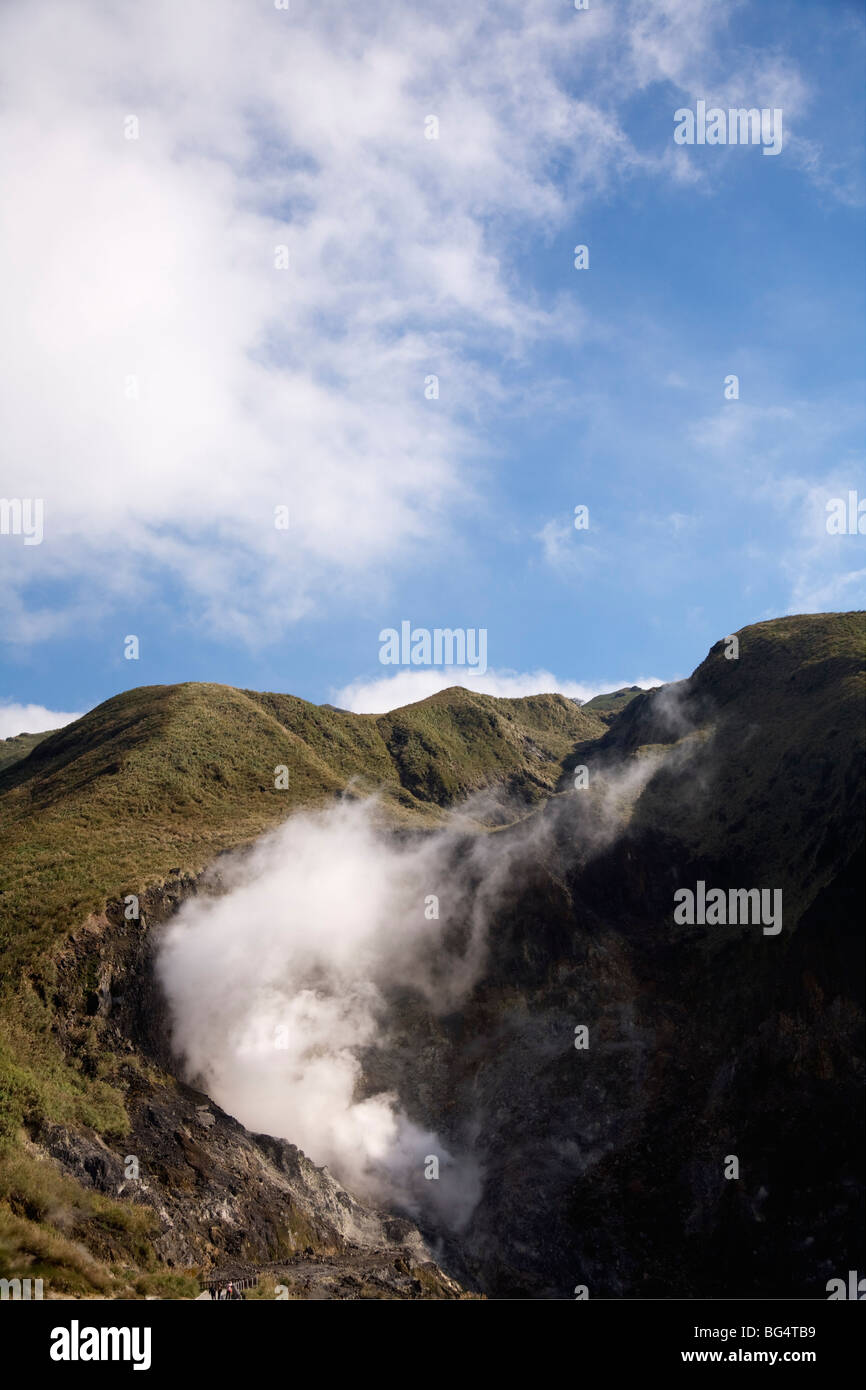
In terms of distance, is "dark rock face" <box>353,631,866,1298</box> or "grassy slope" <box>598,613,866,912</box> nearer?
"dark rock face" <box>353,631,866,1298</box>

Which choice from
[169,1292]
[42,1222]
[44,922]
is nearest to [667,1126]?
[169,1292]

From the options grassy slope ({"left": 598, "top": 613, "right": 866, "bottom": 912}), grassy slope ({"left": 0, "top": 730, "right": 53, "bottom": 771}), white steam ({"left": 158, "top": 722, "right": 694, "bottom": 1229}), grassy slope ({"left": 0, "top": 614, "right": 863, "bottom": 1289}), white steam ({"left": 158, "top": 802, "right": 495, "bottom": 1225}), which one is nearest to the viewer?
grassy slope ({"left": 0, "top": 614, "right": 863, "bottom": 1289})

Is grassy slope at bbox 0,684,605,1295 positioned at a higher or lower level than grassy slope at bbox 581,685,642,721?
lower

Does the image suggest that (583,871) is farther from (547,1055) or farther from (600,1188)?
(600,1188)

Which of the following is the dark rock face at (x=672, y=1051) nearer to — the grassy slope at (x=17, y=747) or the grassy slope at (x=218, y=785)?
the grassy slope at (x=218, y=785)

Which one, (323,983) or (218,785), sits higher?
(218,785)
